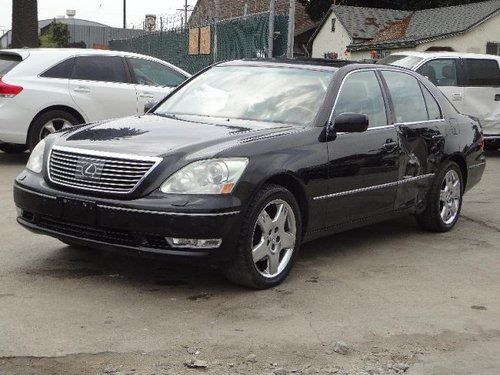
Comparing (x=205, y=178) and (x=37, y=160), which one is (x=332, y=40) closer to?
(x=37, y=160)

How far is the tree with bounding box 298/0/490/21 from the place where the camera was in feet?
130

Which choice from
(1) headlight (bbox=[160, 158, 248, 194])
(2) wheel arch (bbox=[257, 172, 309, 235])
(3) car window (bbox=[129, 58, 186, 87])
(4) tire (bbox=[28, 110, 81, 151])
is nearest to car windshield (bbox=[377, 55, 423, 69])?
(3) car window (bbox=[129, 58, 186, 87])

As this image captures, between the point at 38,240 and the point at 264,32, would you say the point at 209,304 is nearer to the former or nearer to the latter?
the point at 38,240

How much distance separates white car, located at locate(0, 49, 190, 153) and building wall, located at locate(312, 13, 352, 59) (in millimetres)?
27218

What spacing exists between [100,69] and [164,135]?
19.9 ft

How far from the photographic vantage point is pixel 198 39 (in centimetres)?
2223

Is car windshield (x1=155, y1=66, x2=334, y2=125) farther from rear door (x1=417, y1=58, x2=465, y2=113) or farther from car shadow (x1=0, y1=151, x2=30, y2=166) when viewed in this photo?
rear door (x1=417, y1=58, x2=465, y2=113)

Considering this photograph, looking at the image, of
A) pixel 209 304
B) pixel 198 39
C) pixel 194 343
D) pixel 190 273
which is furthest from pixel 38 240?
pixel 198 39

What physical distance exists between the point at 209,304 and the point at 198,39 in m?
18.2

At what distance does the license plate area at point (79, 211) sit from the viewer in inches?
189

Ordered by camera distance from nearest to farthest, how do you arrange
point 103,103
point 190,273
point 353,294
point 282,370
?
point 282,370 < point 353,294 < point 190,273 < point 103,103

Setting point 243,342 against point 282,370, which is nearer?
point 282,370

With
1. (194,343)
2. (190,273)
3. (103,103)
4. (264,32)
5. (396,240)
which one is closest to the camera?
(194,343)

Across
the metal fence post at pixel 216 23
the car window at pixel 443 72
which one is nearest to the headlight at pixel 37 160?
the car window at pixel 443 72
